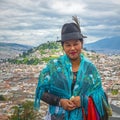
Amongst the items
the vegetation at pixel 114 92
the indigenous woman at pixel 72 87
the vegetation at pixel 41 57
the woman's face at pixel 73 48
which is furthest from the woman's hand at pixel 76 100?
the vegetation at pixel 41 57

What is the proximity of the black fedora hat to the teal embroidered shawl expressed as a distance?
0.17m

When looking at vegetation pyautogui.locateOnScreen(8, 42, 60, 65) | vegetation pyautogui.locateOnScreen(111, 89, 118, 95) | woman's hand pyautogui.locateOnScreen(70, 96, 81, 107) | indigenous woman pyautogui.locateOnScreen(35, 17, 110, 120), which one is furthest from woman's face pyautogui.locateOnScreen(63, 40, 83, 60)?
vegetation pyautogui.locateOnScreen(8, 42, 60, 65)

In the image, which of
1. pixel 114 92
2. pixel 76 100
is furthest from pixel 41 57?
pixel 76 100

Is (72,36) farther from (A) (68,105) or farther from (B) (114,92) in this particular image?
(B) (114,92)

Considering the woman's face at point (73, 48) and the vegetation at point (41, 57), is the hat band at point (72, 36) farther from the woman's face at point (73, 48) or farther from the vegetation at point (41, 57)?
the vegetation at point (41, 57)

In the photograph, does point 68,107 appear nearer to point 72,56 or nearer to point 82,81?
point 82,81

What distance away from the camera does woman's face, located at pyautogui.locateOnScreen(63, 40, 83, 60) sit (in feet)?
7.89

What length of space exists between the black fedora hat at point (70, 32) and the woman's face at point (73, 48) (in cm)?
4

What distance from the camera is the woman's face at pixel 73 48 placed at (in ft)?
7.89

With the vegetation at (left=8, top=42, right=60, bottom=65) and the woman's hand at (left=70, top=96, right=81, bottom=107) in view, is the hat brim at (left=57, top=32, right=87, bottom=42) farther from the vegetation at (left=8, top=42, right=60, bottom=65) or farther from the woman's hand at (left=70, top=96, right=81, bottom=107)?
the vegetation at (left=8, top=42, right=60, bottom=65)

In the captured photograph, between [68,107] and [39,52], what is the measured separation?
79.5 m

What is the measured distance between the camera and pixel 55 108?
94.3 inches

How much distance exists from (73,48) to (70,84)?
26 centimetres

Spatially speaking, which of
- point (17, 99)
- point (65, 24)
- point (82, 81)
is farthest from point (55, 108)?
point (17, 99)
